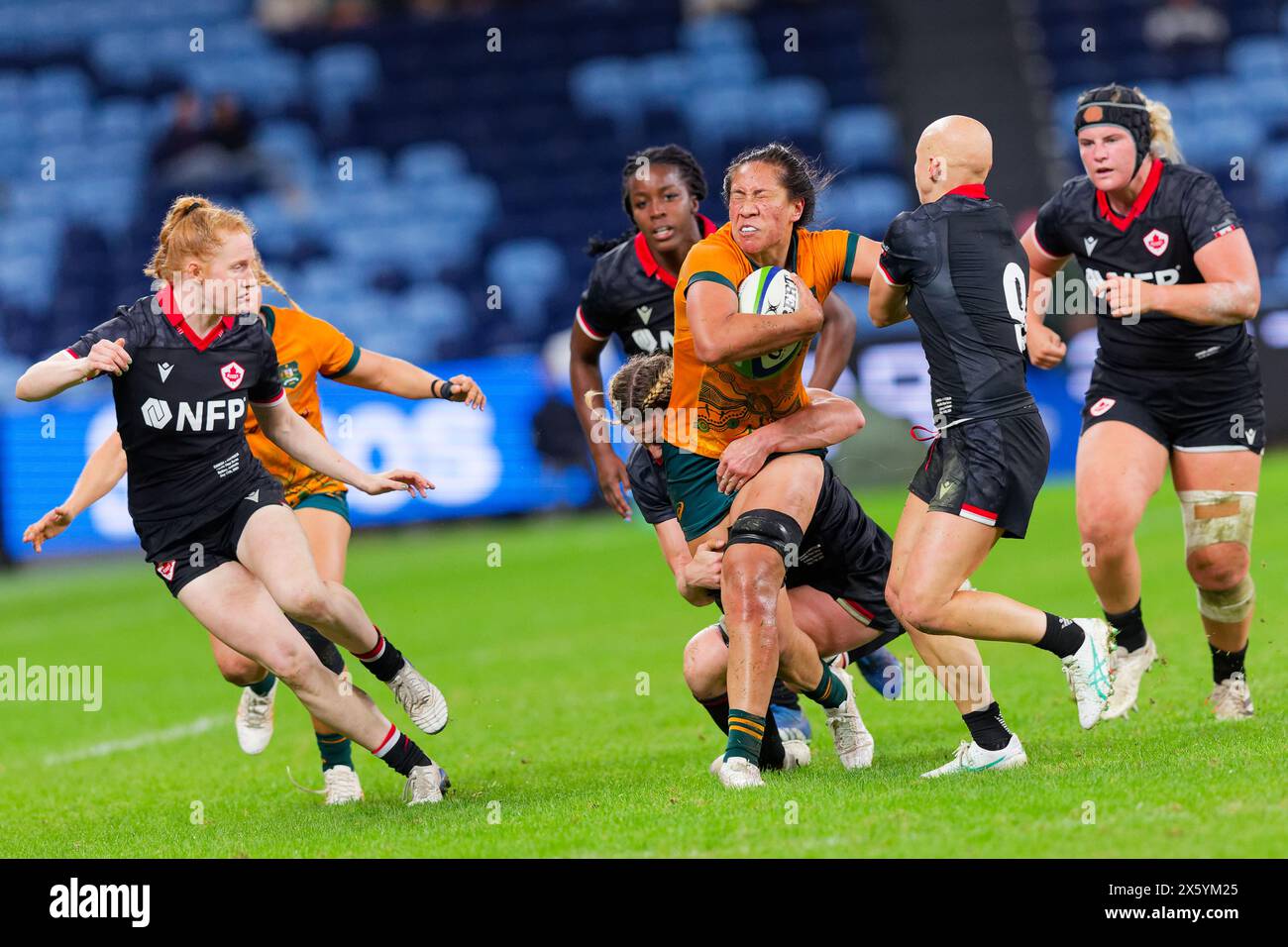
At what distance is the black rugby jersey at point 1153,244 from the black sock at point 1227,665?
125 centimetres

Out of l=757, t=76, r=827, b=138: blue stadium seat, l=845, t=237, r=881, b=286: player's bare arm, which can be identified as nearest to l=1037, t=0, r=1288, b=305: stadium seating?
l=757, t=76, r=827, b=138: blue stadium seat

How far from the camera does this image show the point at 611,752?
7723 mm

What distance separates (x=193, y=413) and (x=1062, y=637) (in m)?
3.41

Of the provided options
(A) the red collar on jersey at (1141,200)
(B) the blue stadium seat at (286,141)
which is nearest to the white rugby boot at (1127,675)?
(A) the red collar on jersey at (1141,200)

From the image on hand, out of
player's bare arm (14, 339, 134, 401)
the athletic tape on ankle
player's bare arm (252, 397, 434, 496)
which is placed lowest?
the athletic tape on ankle

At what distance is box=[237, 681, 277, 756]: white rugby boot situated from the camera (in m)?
7.91

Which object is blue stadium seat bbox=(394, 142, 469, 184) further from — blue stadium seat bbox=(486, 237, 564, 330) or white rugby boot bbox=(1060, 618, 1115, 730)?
white rugby boot bbox=(1060, 618, 1115, 730)

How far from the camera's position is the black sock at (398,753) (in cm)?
658

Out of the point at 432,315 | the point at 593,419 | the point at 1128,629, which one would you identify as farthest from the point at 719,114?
the point at 1128,629

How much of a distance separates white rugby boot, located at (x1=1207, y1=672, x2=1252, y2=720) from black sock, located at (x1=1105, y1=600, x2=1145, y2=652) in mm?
373

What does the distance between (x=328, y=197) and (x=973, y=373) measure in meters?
18.8

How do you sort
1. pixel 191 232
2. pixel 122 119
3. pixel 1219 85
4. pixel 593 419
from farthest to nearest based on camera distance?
pixel 122 119, pixel 1219 85, pixel 593 419, pixel 191 232

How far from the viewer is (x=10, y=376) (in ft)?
71.4

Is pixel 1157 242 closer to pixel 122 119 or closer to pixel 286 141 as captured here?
pixel 286 141
